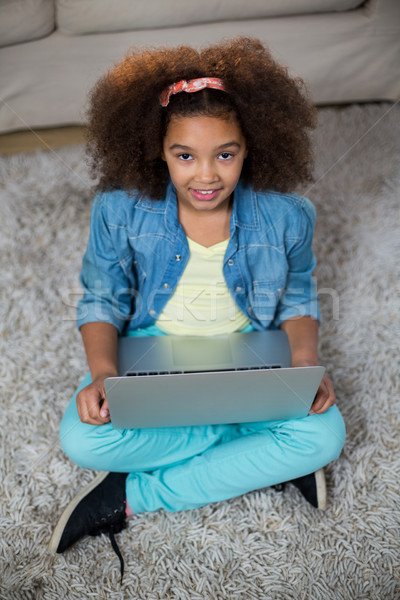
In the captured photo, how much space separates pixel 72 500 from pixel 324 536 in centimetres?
45

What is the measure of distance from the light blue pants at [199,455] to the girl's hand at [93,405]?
26 mm

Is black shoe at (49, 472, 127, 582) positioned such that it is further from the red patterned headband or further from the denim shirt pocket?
the red patterned headband

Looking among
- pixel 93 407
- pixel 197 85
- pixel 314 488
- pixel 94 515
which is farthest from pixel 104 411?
pixel 197 85

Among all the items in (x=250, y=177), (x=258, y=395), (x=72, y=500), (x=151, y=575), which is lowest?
(x=151, y=575)

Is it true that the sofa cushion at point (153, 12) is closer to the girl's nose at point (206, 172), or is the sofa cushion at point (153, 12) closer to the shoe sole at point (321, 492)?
the girl's nose at point (206, 172)

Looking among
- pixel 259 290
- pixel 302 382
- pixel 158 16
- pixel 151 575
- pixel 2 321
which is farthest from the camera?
pixel 158 16

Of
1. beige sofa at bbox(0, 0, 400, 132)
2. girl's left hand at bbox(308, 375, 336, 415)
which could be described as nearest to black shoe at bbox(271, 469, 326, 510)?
girl's left hand at bbox(308, 375, 336, 415)

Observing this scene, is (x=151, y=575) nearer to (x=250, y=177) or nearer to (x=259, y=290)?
(x=259, y=290)

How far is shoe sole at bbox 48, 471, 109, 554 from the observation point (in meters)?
0.99

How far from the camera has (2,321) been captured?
140 centimetres

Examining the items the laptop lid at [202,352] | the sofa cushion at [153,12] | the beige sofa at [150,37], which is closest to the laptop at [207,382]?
the laptop lid at [202,352]

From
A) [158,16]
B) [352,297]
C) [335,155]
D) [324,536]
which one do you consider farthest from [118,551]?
[158,16]

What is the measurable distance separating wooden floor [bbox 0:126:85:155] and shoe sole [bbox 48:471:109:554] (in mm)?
1195

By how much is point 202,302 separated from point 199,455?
28 centimetres
